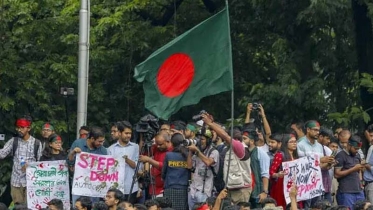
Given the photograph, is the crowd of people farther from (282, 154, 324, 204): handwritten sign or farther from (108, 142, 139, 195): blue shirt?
(282, 154, 324, 204): handwritten sign

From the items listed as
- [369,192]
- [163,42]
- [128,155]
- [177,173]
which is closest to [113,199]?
[177,173]

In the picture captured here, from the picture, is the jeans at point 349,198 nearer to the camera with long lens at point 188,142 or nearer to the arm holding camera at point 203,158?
the arm holding camera at point 203,158

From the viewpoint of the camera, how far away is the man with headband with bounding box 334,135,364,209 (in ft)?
58.2

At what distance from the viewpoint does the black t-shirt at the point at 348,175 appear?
1778 centimetres

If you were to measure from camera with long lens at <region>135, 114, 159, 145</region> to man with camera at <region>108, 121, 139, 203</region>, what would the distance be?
22.7 inches

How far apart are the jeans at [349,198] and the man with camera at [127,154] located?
289 cm

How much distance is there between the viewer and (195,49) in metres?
14.6

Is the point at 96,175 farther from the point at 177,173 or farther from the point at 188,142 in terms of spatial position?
the point at 188,142

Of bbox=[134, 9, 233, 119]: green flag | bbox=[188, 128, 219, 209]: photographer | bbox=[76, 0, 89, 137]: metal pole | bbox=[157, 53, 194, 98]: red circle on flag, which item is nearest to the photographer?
bbox=[134, 9, 233, 119]: green flag

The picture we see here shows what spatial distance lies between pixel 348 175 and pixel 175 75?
4.12 m

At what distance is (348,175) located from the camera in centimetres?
1783

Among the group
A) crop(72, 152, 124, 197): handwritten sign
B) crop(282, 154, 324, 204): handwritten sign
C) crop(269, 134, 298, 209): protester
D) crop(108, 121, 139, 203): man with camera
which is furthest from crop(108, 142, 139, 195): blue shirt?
crop(282, 154, 324, 204): handwritten sign

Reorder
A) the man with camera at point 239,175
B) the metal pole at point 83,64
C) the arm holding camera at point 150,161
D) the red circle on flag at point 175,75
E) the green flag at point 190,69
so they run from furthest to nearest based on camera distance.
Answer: the metal pole at point 83,64 → the arm holding camera at point 150,161 → the man with camera at point 239,175 → the red circle on flag at point 175,75 → the green flag at point 190,69

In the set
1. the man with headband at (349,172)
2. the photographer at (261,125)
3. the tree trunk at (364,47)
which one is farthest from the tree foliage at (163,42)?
the man with headband at (349,172)
